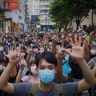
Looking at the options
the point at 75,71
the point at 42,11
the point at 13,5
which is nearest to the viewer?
the point at 75,71

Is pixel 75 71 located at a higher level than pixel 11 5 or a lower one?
lower

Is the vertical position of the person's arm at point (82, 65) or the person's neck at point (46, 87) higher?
the person's arm at point (82, 65)

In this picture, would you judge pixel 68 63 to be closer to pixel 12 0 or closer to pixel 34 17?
pixel 12 0

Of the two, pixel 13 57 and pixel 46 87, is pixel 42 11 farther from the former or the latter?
pixel 46 87

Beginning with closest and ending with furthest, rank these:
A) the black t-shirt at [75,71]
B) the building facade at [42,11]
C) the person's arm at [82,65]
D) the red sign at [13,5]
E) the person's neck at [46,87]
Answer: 1. the person's arm at [82,65]
2. the person's neck at [46,87]
3. the black t-shirt at [75,71]
4. the red sign at [13,5]
5. the building facade at [42,11]

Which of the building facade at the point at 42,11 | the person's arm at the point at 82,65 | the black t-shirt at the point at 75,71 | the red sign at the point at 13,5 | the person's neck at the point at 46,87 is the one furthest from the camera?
the building facade at the point at 42,11

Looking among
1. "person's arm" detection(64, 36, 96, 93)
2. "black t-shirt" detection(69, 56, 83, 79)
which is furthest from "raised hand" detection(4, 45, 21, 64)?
"black t-shirt" detection(69, 56, 83, 79)

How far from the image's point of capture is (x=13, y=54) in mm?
4438

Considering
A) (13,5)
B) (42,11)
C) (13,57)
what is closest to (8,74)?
(13,57)

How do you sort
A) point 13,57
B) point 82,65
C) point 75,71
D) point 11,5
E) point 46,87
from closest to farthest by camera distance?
point 82,65 → point 46,87 → point 13,57 → point 75,71 → point 11,5

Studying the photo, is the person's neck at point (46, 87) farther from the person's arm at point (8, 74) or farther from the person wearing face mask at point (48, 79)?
the person's arm at point (8, 74)

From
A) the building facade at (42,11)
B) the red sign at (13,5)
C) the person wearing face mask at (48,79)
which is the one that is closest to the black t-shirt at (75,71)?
the person wearing face mask at (48,79)

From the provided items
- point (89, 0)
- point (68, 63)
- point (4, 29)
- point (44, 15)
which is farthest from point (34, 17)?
point (68, 63)

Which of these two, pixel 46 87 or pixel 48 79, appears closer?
pixel 48 79
